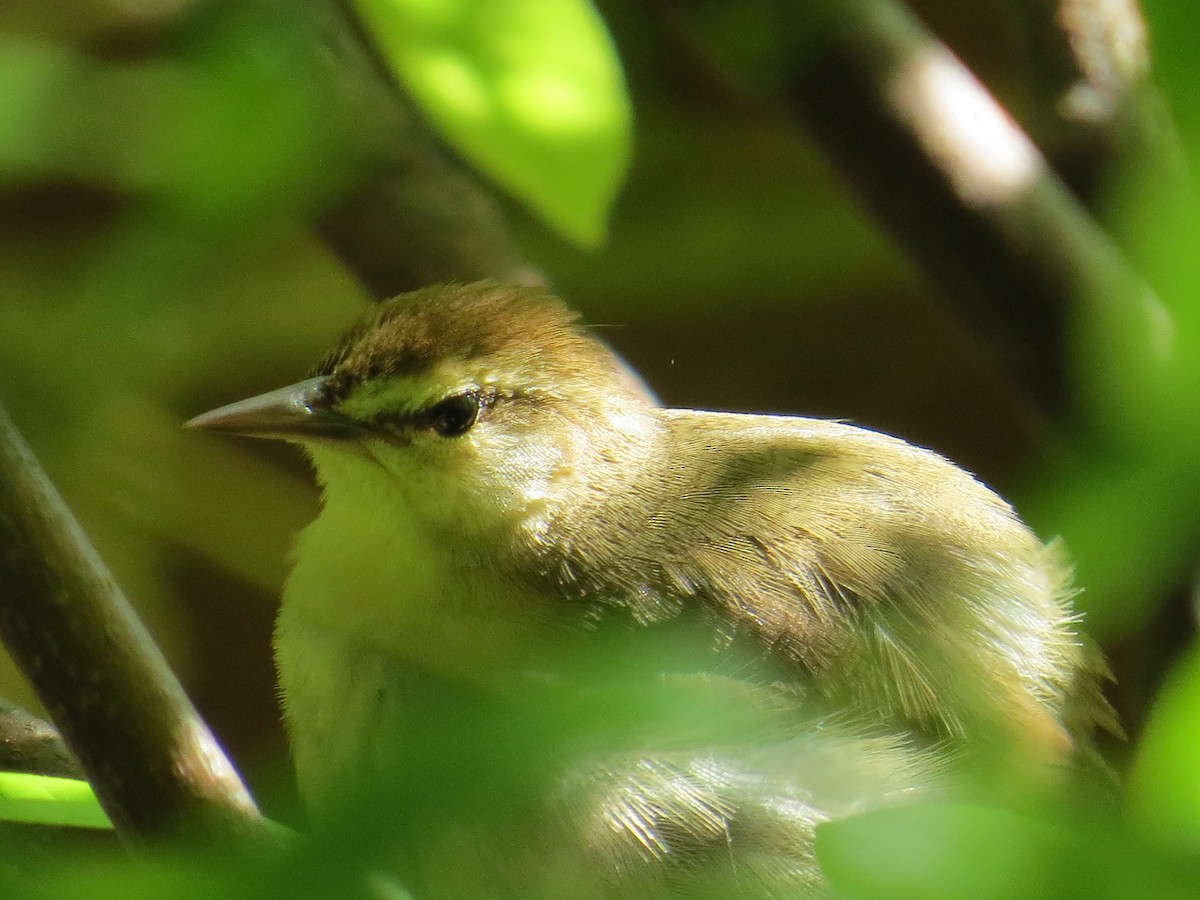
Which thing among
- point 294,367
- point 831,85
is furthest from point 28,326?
point 831,85

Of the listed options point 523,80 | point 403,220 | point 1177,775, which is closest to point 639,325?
point 403,220

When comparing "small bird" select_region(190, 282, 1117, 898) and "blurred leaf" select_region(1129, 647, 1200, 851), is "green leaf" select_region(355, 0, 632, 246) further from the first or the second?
"blurred leaf" select_region(1129, 647, 1200, 851)

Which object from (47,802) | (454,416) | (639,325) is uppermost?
(454,416)

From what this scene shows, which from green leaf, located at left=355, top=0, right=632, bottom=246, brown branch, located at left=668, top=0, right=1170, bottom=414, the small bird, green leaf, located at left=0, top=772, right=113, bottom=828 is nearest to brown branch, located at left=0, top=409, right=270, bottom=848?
green leaf, located at left=0, top=772, right=113, bottom=828

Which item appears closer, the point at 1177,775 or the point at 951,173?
the point at 1177,775

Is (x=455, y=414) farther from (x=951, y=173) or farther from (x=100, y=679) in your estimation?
(x=951, y=173)

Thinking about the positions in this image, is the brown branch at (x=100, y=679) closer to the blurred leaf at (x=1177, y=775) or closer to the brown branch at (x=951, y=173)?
the blurred leaf at (x=1177, y=775)
